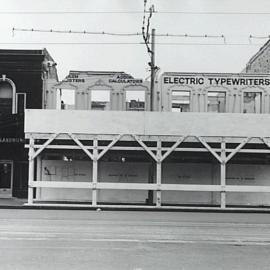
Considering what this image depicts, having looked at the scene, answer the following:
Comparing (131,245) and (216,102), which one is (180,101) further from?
(131,245)

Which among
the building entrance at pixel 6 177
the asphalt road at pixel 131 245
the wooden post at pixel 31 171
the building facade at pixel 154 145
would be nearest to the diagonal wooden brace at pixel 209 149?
the building facade at pixel 154 145

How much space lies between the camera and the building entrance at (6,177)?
2761 centimetres

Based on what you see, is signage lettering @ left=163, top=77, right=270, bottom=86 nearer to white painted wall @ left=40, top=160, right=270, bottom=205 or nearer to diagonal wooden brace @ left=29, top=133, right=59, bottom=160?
white painted wall @ left=40, top=160, right=270, bottom=205

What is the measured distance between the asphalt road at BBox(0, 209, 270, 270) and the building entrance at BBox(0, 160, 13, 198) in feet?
37.9

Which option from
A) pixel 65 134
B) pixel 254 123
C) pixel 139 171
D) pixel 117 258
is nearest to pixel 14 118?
pixel 65 134

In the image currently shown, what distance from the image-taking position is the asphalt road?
905 centimetres

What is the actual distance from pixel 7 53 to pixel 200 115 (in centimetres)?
1070

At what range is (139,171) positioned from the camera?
25875mm

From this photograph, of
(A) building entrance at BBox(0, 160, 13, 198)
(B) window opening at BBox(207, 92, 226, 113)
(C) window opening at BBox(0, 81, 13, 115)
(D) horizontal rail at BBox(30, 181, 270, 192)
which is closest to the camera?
(D) horizontal rail at BBox(30, 181, 270, 192)

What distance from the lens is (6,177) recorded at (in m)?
27.7

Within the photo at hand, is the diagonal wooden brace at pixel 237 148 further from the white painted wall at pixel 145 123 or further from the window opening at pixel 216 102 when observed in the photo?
the window opening at pixel 216 102

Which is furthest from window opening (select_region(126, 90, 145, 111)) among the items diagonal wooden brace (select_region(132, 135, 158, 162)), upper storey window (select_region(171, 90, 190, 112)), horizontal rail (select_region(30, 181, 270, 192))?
horizontal rail (select_region(30, 181, 270, 192))

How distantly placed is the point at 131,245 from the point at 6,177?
17.7 meters

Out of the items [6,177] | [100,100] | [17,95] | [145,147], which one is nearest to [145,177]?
[145,147]
